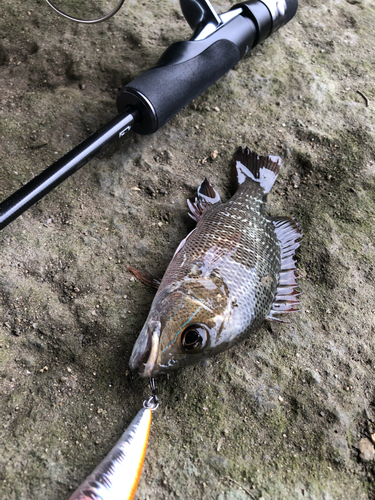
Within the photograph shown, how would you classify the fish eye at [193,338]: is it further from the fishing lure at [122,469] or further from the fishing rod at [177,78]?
the fishing rod at [177,78]

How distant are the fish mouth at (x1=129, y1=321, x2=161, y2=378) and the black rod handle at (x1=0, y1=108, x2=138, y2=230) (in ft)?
2.53

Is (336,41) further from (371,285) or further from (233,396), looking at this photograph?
(233,396)

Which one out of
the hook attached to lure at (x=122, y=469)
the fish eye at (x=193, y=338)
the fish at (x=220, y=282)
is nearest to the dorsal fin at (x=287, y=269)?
the fish at (x=220, y=282)

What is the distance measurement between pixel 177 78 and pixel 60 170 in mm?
910

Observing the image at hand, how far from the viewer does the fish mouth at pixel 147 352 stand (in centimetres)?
170

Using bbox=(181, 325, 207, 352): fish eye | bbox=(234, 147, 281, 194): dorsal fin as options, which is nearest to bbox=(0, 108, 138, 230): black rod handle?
bbox=(234, 147, 281, 194): dorsal fin

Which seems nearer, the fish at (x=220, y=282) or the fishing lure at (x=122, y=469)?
the fishing lure at (x=122, y=469)

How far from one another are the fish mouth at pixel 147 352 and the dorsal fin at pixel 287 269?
0.57 m

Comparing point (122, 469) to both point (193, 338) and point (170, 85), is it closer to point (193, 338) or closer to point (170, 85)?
point (193, 338)

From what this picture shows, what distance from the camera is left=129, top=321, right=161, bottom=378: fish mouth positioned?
170 centimetres

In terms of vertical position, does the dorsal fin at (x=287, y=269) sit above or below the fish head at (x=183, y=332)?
below

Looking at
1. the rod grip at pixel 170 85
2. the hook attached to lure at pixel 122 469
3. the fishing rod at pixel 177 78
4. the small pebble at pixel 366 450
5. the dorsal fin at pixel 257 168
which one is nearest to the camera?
the hook attached to lure at pixel 122 469

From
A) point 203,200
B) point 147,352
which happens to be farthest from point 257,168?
point 147,352

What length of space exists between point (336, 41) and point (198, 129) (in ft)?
5.68
